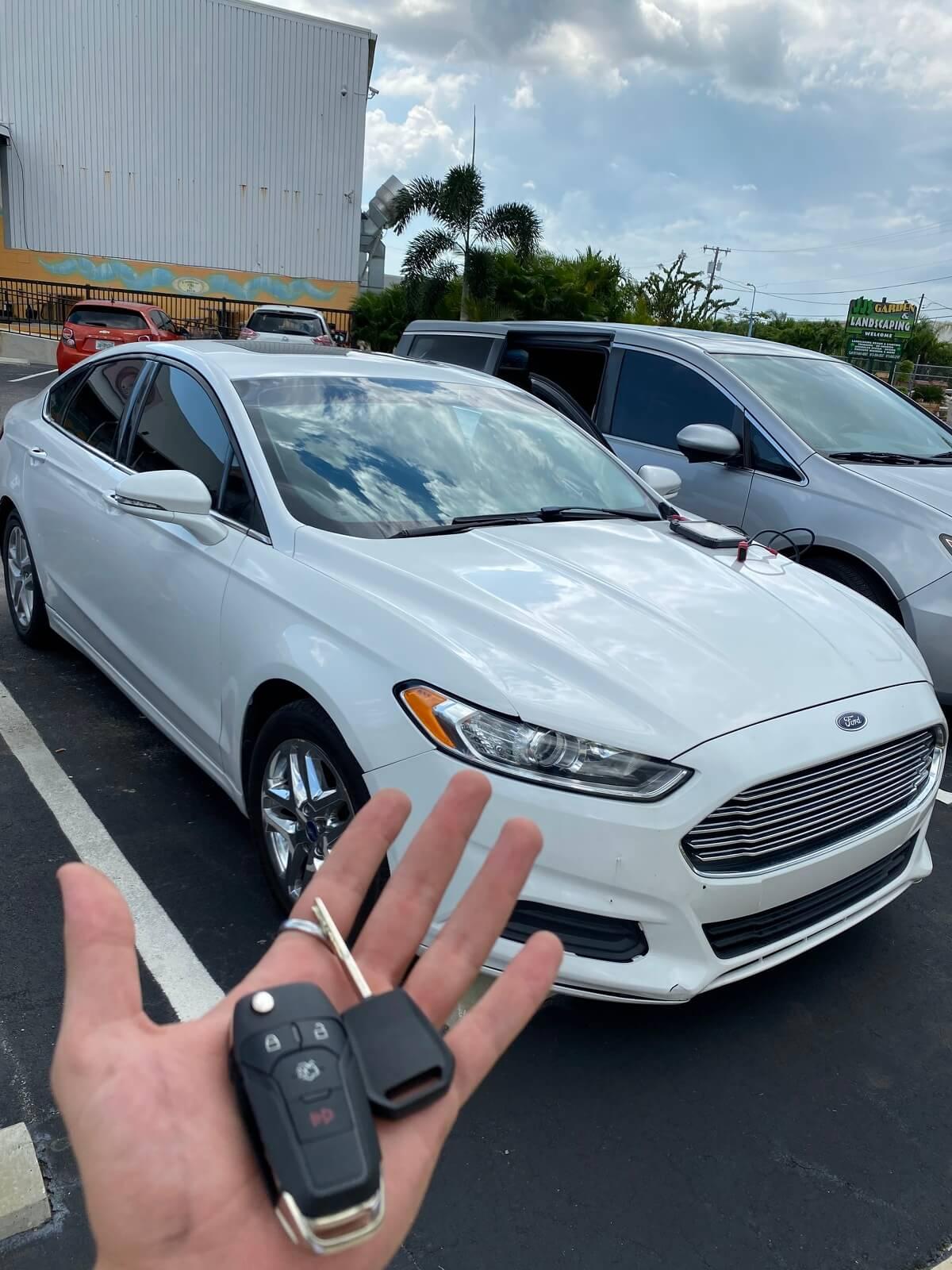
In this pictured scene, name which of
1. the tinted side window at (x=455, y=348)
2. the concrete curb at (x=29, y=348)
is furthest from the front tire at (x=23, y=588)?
the concrete curb at (x=29, y=348)

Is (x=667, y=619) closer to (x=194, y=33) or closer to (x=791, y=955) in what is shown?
(x=791, y=955)

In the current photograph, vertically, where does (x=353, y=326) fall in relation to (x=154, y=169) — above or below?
below

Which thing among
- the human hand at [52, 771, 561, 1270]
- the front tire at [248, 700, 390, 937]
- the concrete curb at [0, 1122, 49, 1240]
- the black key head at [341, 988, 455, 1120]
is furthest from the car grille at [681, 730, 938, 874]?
the concrete curb at [0, 1122, 49, 1240]

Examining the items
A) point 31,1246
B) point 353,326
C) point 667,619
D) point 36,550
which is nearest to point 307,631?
point 667,619

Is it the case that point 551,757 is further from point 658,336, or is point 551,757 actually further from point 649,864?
point 658,336

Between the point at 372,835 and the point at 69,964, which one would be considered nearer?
the point at 69,964

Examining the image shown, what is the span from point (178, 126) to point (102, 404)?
31.5 meters

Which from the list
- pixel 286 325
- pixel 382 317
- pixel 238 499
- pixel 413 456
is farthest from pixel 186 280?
pixel 238 499

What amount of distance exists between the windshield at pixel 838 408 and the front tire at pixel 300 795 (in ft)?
11.7

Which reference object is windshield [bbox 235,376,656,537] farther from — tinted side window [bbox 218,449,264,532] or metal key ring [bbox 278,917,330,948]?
metal key ring [bbox 278,917,330,948]

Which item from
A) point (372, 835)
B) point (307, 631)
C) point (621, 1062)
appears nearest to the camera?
point (372, 835)

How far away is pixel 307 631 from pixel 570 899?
99 centimetres

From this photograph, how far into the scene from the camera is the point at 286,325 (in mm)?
18250

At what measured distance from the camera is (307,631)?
2.59 m
